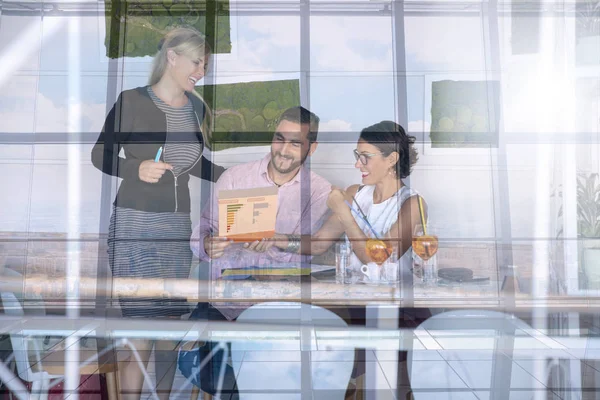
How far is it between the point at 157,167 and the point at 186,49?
51 cm

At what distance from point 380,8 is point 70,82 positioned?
130 centimetres

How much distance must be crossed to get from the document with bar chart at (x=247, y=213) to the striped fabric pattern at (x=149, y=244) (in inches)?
7.0

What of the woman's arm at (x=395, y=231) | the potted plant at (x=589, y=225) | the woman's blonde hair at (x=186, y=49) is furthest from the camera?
the woman's blonde hair at (x=186, y=49)

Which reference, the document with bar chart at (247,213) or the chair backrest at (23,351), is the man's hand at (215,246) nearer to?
the document with bar chart at (247,213)

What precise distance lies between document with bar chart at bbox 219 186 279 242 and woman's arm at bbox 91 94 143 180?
367mm

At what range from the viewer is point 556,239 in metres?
1.90

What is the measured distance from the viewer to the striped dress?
2084 mm

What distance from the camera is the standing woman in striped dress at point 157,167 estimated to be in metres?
2.07

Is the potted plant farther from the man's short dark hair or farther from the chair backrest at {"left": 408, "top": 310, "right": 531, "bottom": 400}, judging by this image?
the man's short dark hair

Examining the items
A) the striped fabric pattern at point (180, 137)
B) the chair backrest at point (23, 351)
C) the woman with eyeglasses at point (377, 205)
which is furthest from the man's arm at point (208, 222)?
the chair backrest at point (23, 351)

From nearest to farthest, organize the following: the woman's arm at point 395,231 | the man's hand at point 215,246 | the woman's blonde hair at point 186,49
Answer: the woman's arm at point 395,231, the man's hand at point 215,246, the woman's blonde hair at point 186,49

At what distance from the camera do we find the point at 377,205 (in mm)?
1992

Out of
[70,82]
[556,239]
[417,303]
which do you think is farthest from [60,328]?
[556,239]

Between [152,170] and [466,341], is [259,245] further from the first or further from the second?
[466,341]
